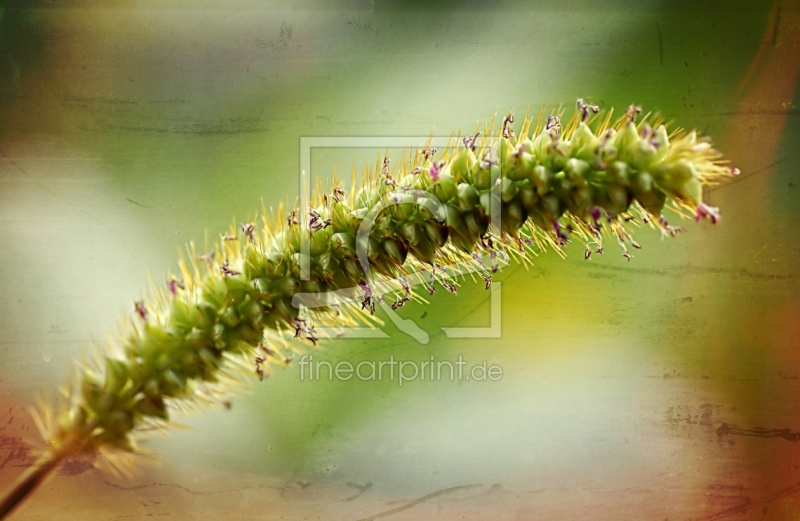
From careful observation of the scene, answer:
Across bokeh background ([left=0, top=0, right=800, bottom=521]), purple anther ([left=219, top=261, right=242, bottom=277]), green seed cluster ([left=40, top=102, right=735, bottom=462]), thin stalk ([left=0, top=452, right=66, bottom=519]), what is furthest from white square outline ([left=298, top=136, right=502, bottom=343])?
thin stalk ([left=0, top=452, right=66, bottom=519])

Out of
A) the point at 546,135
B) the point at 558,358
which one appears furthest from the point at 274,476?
the point at 546,135

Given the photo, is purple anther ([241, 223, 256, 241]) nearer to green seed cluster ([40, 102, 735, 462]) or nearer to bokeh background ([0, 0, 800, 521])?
green seed cluster ([40, 102, 735, 462])

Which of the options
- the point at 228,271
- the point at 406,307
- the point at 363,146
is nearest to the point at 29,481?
the point at 228,271

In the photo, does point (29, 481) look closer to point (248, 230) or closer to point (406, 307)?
point (248, 230)

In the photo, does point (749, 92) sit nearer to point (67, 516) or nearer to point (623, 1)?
point (623, 1)

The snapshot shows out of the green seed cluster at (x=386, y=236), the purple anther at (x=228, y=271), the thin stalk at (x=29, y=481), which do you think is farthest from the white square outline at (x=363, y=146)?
the thin stalk at (x=29, y=481)

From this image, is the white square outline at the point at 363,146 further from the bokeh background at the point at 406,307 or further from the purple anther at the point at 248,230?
the purple anther at the point at 248,230
